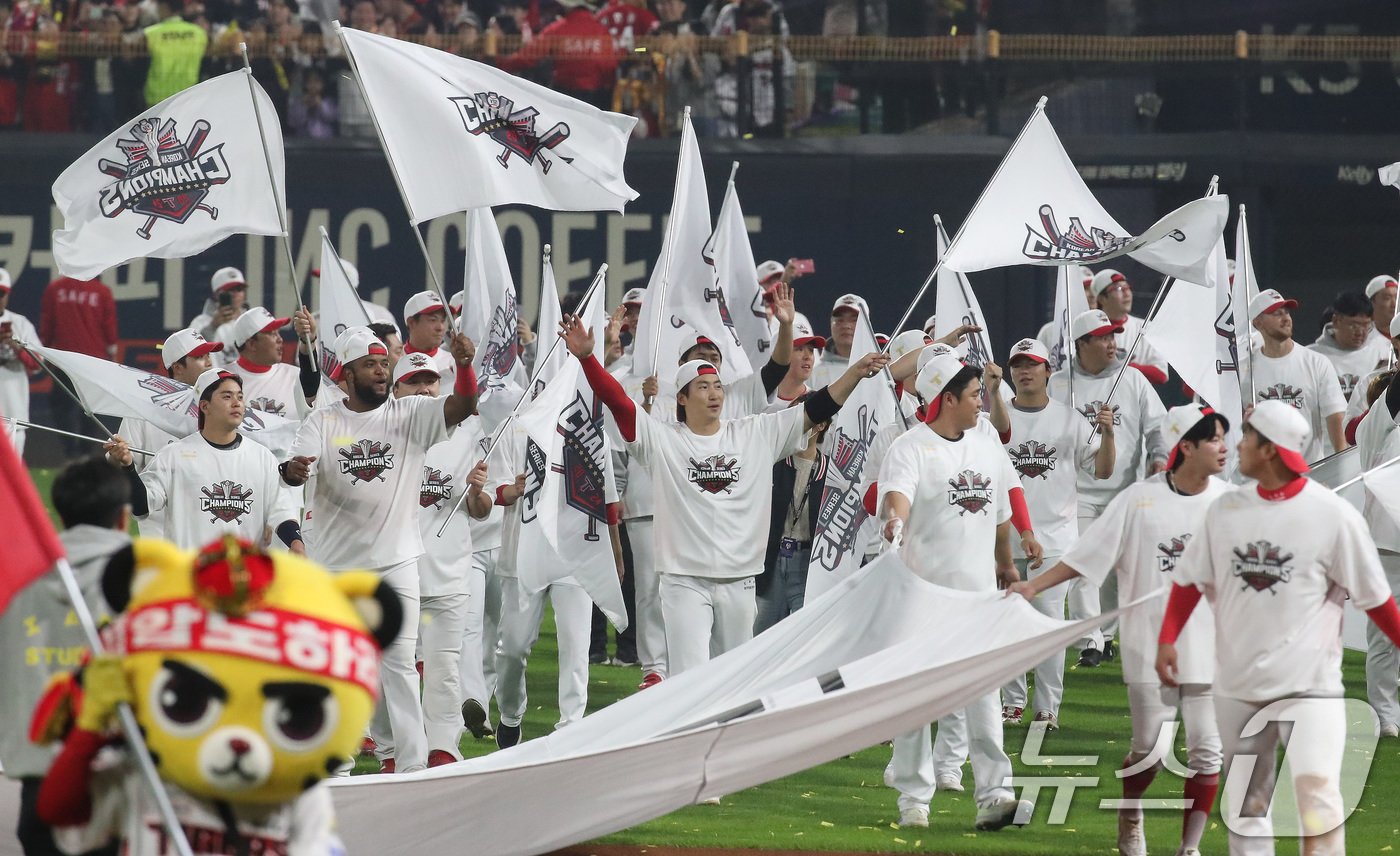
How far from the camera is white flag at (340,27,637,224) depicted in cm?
1016

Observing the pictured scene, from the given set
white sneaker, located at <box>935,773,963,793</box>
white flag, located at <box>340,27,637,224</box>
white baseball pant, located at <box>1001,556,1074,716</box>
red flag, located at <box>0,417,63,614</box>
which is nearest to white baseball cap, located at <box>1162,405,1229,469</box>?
white baseball pant, located at <box>1001,556,1074,716</box>

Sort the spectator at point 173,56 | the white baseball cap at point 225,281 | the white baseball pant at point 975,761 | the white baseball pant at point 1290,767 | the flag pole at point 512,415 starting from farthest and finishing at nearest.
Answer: the spectator at point 173,56
the white baseball cap at point 225,281
the flag pole at point 512,415
the white baseball pant at point 975,761
the white baseball pant at point 1290,767

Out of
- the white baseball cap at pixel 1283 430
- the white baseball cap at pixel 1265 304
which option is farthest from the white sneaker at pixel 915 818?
the white baseball cap at pixel 1265 304

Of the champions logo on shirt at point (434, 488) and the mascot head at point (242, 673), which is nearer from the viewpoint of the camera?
the mascot head at point (242, 673)

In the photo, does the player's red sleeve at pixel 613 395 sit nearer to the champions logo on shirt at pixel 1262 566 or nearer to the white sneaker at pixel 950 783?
the white sneaker at pixel 950 783

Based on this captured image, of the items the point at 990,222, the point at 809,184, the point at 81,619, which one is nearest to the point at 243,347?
the point at 990,222

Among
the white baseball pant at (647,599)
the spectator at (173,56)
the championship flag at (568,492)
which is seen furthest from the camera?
the spectator at (173,56)

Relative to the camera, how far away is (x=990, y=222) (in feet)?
37.8

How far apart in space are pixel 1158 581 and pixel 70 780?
16.0 feet

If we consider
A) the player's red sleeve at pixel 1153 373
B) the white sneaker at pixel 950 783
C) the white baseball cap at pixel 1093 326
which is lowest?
the white sneaker at pixel 950 783

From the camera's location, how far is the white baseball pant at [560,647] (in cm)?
1123

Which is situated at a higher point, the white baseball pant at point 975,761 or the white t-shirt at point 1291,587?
the white t-shirt at point 1291,587

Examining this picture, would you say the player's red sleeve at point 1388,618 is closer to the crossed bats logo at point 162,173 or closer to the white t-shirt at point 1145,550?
the white t-shirt at point 1145,550

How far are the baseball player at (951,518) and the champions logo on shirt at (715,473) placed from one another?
1051mm
